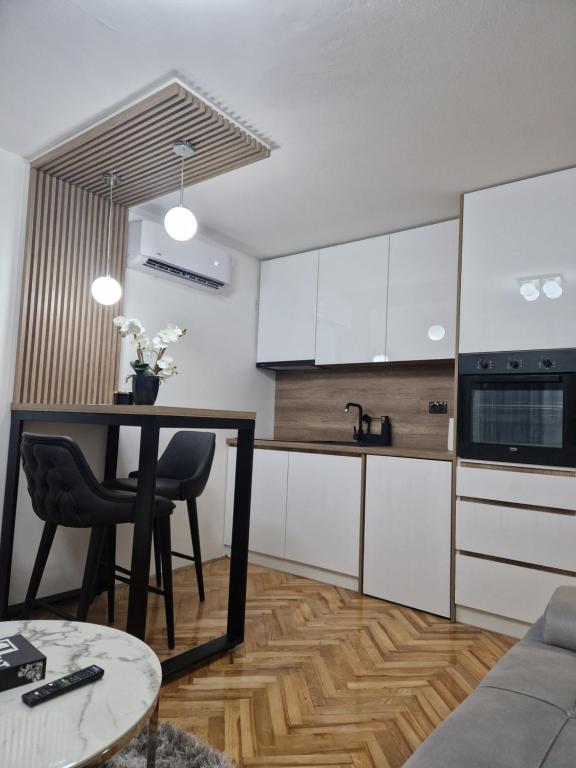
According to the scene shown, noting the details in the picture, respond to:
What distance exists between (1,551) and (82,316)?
1340 mm

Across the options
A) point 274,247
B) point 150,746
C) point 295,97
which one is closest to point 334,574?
point 150,746

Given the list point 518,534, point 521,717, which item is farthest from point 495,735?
point 518,534

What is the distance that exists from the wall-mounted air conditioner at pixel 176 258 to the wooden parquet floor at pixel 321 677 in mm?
2080

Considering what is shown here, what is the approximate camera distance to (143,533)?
1.92 m

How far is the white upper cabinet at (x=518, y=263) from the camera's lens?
105 inches

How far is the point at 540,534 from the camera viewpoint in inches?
103

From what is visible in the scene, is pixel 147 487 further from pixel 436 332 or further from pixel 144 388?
pixel 436 332

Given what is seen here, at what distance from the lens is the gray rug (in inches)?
61.3

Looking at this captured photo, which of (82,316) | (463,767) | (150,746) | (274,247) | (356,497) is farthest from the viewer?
(274,247)

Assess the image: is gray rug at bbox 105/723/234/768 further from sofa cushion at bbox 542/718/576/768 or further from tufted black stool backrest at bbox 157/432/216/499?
tufted black stool backrest at bbox 157/432/216/499

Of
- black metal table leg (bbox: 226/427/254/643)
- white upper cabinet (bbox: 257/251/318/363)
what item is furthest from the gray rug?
white upper cabinet (bbox: 257/251/318/363)

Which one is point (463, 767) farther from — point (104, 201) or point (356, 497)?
point (104, 201)

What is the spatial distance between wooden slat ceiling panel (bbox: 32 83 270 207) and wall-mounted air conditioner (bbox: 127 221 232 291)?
0.33 meters

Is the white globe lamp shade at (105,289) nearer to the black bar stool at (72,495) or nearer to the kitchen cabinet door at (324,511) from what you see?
the black bar stool at (72,495)
